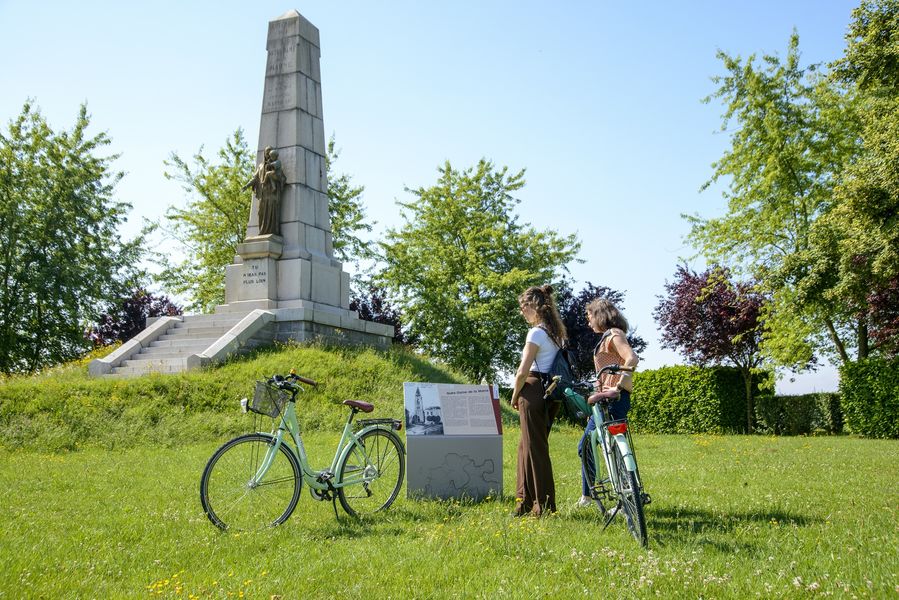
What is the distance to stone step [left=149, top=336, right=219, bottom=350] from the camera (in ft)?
54.6

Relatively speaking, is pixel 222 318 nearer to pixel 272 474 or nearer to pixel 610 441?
pixel 272 474

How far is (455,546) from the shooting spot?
495cm

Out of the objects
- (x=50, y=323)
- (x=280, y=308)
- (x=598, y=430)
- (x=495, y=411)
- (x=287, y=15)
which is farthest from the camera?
(x=50, y=323)

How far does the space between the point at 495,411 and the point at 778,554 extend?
319 cm

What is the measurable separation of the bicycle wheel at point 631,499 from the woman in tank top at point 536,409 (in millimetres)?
832

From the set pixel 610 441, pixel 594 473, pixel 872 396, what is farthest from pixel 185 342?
pixel 872 396

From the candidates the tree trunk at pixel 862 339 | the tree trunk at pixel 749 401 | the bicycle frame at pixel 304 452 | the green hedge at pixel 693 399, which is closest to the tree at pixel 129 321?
the green hedge at pixel 693 399

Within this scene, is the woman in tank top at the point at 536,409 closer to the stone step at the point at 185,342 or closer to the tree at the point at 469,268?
the stone step at the point at 185,342

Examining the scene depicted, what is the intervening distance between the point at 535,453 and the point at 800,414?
1955 centimetres

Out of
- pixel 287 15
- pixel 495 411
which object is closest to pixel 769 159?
pixel 287 15

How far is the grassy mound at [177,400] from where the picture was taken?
11.7 m

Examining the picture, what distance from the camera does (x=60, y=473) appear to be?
28.1 ft

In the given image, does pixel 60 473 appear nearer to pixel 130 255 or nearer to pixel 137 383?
pixel 137 383

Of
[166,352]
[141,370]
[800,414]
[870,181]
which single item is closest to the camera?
[870,181]
